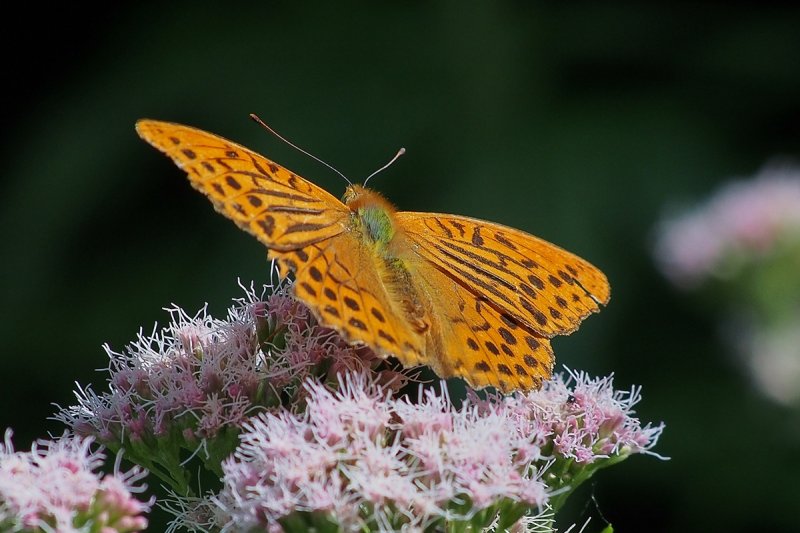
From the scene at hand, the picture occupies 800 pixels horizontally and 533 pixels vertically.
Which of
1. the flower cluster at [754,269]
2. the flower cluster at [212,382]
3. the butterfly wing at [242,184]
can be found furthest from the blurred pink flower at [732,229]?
the butterfly wing at [242,184]

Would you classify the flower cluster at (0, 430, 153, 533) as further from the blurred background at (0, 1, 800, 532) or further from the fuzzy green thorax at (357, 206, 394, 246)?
the blurred background at (0, 1, 800, 532)

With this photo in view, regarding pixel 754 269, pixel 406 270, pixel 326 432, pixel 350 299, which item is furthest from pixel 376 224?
pixel 754 269

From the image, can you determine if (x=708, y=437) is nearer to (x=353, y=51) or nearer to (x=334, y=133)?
(x=334, y=133)

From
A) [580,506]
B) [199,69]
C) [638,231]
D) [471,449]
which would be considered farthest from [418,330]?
[199,69]

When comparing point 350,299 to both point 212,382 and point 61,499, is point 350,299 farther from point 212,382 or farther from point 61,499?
point 61,499

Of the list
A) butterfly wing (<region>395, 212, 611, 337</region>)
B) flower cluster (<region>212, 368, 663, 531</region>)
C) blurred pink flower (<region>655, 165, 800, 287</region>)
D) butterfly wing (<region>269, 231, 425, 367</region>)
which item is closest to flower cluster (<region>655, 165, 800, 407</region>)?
blurred pink flower (<region>655, 165, 800, 287</region>)

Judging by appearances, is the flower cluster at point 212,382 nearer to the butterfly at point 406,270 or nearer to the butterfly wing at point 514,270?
the butterfly at point 406,270
